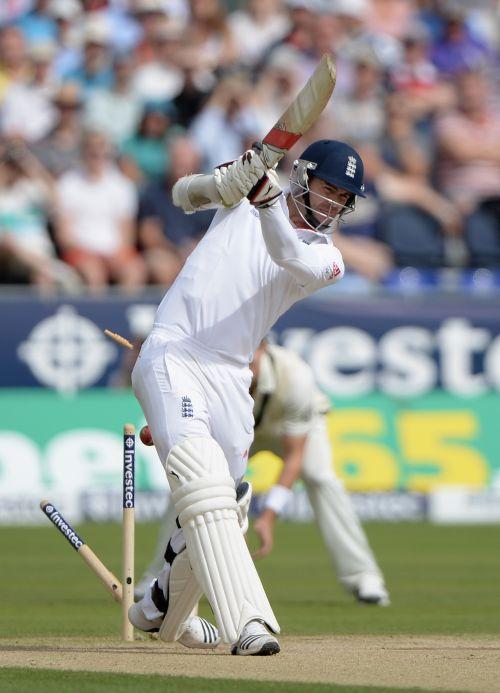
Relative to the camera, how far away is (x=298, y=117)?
4961mm

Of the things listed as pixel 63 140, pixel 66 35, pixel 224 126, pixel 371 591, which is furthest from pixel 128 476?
pixel 66 35

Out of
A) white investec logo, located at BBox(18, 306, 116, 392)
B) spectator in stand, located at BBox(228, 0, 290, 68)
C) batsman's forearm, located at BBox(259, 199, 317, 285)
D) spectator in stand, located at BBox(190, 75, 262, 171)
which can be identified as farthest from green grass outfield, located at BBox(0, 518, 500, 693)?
spectator in stand, located at BBox(228, 0, 290, 68)

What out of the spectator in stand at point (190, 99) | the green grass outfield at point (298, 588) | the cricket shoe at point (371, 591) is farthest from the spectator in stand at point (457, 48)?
the cricket shoe at point (371, 591)

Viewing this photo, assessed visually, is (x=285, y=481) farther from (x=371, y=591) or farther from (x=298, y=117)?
(x=298, y=117)

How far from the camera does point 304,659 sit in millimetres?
5324

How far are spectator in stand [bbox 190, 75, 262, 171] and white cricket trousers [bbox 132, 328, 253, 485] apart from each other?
918 centimetres

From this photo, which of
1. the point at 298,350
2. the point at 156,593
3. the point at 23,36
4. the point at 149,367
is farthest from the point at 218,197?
the point at 23,36

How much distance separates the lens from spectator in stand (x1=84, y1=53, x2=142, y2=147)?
14.6m

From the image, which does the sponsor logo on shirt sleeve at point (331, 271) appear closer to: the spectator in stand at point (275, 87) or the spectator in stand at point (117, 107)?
the spectator in stand at point (117, 107)

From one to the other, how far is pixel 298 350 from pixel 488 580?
4539mm

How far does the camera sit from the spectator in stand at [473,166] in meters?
15.0

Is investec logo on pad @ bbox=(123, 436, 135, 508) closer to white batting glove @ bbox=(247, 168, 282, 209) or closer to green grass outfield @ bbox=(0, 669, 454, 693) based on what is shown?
green grass outfield @ bbox=(0, 669, 454, 693)

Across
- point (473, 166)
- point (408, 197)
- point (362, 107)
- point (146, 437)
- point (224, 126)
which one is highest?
point (362, 107)

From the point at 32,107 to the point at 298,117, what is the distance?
9915mm
